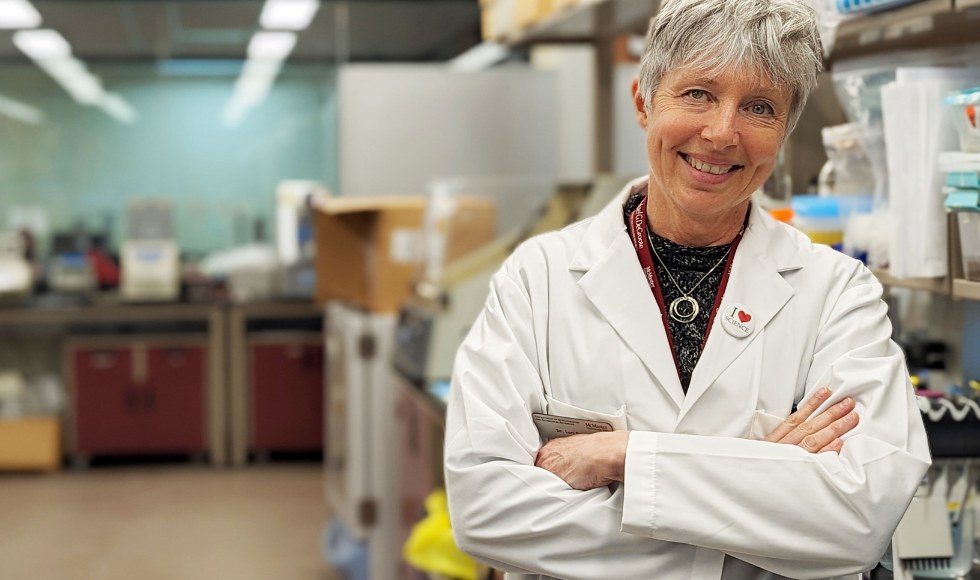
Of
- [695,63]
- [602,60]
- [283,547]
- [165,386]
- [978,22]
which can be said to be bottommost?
[283,547]

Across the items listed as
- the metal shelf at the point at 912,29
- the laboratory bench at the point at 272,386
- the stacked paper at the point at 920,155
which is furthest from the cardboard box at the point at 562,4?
the laboratory bench at the point at 272,386

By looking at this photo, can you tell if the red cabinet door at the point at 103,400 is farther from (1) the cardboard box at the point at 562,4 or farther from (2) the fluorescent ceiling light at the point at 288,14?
(1) the cardboard box at the point at 562,4

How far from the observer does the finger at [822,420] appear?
1.23 m

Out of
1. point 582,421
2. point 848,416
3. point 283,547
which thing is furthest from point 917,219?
point 283,547

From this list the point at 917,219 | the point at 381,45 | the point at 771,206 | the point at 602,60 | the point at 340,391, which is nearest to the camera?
the point at 917,219

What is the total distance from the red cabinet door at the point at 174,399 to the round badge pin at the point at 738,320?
4881mm

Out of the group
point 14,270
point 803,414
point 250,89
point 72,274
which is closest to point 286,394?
point 72,274

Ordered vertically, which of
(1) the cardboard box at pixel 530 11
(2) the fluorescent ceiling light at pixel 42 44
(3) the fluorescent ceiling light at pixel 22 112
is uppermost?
(2) the fluorescent ceiling light at pixel 42 44

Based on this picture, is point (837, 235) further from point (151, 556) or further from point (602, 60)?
point (151, 556)

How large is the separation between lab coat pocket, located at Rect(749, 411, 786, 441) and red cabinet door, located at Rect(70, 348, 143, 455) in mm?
4988

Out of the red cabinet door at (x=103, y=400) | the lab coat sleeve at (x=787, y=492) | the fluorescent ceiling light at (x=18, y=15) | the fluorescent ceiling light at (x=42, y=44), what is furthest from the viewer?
the fluorescent ceiling light at (x=42, y=44)

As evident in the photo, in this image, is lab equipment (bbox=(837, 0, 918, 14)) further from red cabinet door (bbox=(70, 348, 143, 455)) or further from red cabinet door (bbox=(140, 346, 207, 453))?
red cabinet door (bbox=(70, 348, 143, 455))

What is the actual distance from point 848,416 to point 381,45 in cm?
538

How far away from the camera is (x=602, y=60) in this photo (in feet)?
11.0
